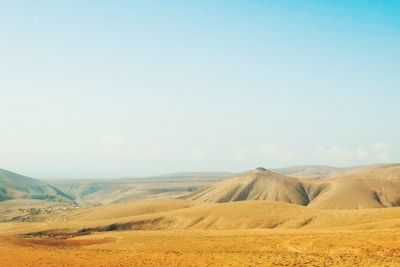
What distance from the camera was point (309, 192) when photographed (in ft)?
595

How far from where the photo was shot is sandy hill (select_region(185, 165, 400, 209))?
160m

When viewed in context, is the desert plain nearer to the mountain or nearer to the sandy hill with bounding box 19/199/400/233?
the sandy hill with bounding box 19/199/400/233

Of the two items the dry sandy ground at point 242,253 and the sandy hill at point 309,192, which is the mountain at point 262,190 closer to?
the sandy hill at point 309,192

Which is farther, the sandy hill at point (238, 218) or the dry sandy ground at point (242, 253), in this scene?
the sandy hill at point (238, 218)

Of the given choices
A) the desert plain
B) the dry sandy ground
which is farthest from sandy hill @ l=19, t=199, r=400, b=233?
the dry sandy ground

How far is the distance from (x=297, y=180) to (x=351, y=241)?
15335 cm

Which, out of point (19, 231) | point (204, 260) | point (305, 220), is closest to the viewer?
point (204, 260)

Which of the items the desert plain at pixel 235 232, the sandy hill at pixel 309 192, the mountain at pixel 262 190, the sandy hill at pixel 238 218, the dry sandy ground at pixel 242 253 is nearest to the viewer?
the dry sandy ground at pixel 242 253

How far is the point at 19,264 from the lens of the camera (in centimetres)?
4141

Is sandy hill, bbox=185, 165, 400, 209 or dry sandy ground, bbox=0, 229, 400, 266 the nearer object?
dry sandy ground, bbox=0, 229, 400, 266

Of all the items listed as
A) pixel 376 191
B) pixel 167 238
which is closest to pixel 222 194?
pixel 376 191

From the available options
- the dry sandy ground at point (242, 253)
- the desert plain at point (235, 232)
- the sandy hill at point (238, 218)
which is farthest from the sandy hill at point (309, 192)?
the dry sandy ground at point (242, 253)

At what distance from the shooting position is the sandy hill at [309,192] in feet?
527

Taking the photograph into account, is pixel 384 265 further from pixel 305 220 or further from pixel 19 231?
pixel 19 231
